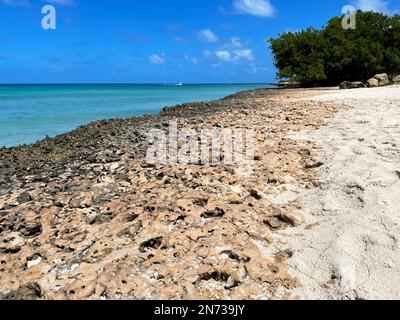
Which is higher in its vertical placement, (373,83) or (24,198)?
(373,83)

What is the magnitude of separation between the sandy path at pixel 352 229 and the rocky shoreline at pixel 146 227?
0.19 m

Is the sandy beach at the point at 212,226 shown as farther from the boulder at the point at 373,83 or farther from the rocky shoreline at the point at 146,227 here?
the boulder at the point at 373,83

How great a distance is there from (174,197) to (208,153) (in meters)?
2.08

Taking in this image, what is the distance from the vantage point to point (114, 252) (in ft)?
10.9

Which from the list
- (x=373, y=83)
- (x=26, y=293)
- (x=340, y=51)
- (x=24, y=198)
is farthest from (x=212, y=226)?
(x=340, y=51)

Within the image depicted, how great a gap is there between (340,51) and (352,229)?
35.6 meters

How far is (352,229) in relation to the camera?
133 inches

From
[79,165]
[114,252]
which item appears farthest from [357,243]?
[79,165]

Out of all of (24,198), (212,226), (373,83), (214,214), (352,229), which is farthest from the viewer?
(373,83)

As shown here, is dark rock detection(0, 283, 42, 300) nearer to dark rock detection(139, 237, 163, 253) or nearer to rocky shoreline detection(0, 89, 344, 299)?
rocky shoreline detection(0, 89, 344, 299)

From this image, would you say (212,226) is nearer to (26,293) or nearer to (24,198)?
(26,293)

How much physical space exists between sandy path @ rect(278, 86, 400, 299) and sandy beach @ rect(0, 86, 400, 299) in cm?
1
